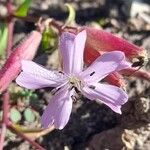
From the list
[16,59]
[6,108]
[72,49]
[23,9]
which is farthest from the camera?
[23,9]

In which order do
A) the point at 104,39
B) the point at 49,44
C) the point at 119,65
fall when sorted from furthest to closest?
the point at 49,44 < the point at 104,39 < the point at 119,65

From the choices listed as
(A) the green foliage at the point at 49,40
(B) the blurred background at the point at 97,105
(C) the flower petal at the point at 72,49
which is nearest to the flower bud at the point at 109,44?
(B) the blurred background at the point at 97,105

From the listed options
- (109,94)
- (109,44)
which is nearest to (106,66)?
(109,94)

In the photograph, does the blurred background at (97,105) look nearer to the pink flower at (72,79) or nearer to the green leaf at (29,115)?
the green leaf at (29,115)

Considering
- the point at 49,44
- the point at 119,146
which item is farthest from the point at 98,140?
the point at 49,44

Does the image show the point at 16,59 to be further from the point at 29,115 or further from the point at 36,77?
the point at 29,115

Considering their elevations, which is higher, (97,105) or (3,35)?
(3,35)

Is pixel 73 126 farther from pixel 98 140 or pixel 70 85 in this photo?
pixel 70 85
